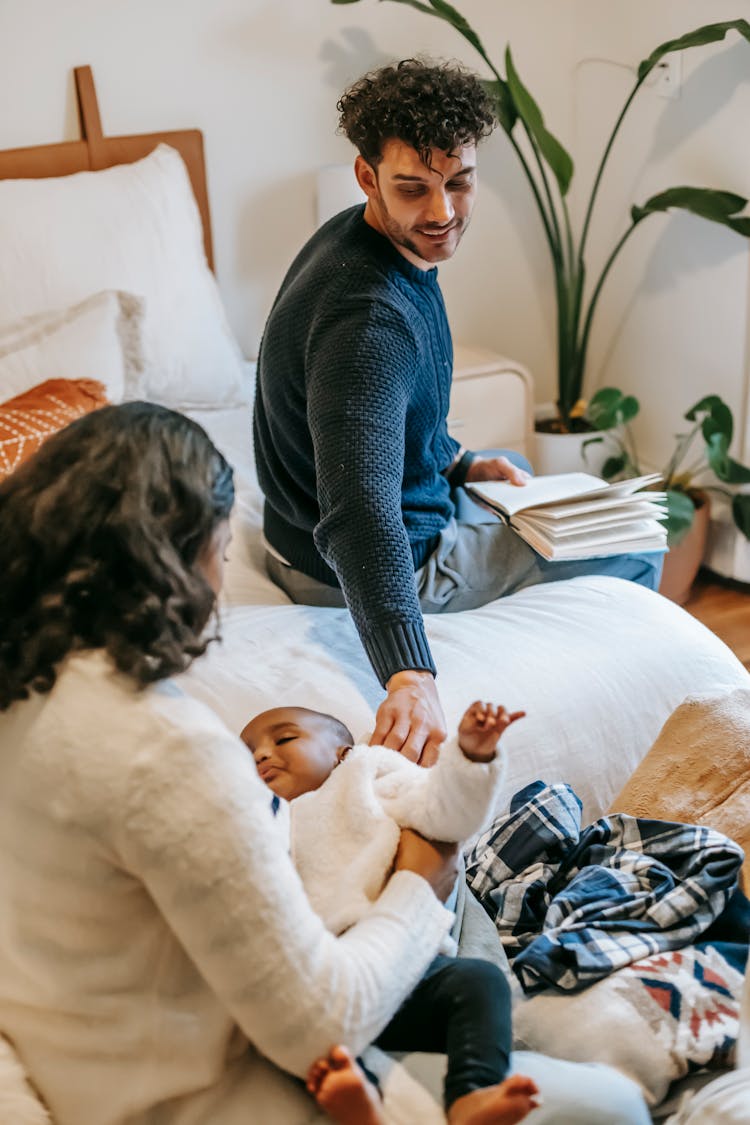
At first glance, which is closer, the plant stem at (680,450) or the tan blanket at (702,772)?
the tan blanket at (702,772)

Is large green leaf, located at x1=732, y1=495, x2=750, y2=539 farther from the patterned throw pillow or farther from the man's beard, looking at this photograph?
the patterned throw pillow

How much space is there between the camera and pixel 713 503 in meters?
2.81

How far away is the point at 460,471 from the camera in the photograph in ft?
6.71

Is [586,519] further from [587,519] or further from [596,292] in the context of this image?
[596,292]

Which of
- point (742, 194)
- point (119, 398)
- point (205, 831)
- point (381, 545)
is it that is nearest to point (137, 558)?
point (205, 831)

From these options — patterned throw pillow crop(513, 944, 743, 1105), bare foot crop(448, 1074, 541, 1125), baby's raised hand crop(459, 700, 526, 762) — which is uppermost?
baby's raised hand crop(459, 700, 526, 762)

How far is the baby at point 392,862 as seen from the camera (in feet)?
2.94

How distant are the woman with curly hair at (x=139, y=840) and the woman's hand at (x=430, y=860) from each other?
0.39 feet

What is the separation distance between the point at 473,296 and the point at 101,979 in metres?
2.58

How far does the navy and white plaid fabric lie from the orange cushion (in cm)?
100

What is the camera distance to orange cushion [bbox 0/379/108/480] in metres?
1.98

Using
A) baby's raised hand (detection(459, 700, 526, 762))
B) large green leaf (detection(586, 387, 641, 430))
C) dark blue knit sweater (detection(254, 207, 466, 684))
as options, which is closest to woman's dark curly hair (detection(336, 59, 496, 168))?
dark blue knit sweater (detection(254, 207, 466, 684))

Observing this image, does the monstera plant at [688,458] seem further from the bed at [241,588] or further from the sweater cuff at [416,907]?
the sweater cuff at [416,907]

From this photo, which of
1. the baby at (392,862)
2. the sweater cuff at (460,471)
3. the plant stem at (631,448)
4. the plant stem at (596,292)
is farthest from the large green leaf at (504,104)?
the baby at (392,862)
